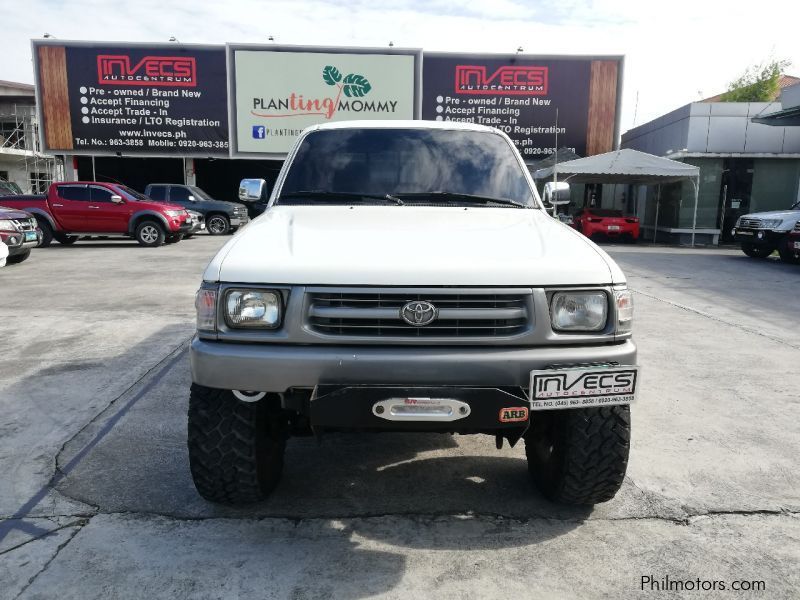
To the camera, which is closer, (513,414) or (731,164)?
(513,414)

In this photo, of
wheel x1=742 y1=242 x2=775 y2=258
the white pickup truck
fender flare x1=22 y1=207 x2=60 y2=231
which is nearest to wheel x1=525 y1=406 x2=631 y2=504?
the white pickup truck

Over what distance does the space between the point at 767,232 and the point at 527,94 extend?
1060 cm

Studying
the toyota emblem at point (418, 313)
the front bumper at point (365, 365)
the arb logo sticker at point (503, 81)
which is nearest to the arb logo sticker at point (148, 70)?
the arb logo sticker at point (503, 81)

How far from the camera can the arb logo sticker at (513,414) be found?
7.63ft

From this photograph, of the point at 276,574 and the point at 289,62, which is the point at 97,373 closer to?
the point at 276,574

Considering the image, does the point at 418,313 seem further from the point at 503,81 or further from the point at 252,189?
the point at 503,81

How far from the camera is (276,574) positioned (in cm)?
234

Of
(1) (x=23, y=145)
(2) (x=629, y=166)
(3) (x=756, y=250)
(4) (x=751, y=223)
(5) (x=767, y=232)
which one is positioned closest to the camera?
(5) (x=767, y=232)

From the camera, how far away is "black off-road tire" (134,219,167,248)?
53.1 feet

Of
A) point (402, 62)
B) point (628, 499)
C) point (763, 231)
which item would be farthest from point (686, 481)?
point (402, 62)

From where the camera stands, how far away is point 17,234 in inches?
443

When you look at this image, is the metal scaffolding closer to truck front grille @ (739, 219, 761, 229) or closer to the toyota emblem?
truck front grille @ (739, 219, 761, 229)

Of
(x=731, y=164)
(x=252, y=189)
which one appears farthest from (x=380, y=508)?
A: (x=731, y=164)

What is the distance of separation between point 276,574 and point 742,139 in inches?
919
